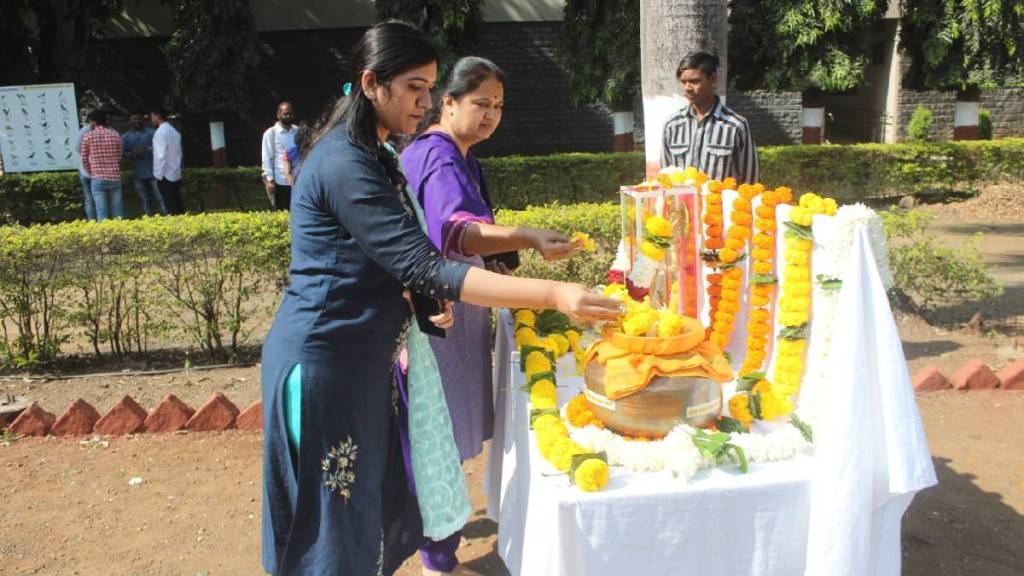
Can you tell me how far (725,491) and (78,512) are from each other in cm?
312

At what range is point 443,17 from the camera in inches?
518

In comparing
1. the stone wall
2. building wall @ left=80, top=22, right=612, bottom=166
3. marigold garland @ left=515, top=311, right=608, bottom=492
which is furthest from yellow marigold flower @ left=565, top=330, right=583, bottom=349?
the stone wall

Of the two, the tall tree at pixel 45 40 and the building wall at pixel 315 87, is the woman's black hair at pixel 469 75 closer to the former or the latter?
the tall tree at pixel 45 40

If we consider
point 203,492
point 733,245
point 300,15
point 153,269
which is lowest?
point 203,492

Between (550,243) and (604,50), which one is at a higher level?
(604,50)

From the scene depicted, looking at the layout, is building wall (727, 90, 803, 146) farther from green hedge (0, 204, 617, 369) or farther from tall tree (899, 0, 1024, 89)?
green hedge (0, 204, 617, 369)

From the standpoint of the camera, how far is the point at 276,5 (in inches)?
664

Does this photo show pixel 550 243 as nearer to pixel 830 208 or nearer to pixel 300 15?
pixel 830 208

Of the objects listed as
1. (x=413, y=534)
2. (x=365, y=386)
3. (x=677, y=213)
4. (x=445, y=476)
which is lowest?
(x=413, y=534)

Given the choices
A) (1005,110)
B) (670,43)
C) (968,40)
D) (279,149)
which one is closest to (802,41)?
(968,40)

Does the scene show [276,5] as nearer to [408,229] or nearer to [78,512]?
[78,512]

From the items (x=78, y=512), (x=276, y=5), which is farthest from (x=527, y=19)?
(x=78, y=512)

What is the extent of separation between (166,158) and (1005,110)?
693 inches

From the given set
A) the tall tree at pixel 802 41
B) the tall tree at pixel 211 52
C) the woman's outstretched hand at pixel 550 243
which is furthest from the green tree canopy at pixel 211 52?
the woman's outstretched hand at pixel 550 243
